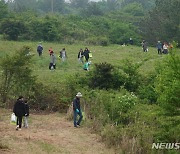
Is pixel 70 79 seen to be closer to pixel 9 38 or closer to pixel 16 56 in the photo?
pixel 16 56

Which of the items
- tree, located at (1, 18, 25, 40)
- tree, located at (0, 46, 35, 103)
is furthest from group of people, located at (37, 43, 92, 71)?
tree, located at (1, 18, 25, 40)

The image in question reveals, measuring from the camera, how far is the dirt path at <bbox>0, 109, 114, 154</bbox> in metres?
14.6

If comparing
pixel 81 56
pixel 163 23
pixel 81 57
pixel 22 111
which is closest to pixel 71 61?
pixel 81 57

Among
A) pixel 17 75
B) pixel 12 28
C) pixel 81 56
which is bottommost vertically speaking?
pixel 17 75

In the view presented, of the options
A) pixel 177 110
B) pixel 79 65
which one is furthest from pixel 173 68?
pixel 79 65

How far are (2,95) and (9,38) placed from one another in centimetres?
2563

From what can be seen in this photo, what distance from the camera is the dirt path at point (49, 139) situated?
48.0 ft

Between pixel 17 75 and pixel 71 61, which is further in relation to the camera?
pixel 71 61

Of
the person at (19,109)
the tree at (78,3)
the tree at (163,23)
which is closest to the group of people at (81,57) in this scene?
the person at (19,109)

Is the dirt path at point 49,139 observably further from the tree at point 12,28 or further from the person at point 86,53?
the tree at point 12,28

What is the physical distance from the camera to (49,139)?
16047mm

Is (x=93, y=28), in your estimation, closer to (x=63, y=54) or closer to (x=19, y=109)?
(x=63, y=54)

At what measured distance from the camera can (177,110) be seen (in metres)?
12.8

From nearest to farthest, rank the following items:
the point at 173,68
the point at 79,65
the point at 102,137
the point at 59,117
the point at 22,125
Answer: the point at 173,68 < the point at 102,137 < the point at 22,125 < the point at 59,117 < the point at 79,65
